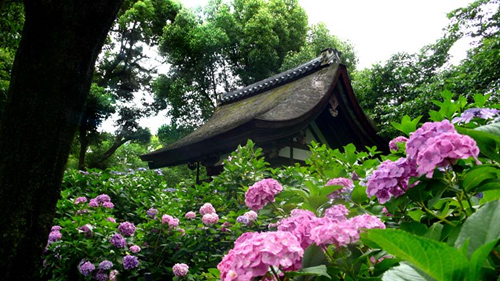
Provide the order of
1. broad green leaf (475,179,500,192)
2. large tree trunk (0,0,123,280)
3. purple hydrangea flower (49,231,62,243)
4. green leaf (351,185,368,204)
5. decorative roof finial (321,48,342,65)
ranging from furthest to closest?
decorative roof finial (321,48,342,65), purple hydrangea flower (49,231,62,243), large tree trunk (0,0,123,280), green leaf (351,185,368,204), broad green leaf (475,179,500,192)

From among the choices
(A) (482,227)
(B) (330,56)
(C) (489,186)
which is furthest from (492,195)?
(B) (330,56)

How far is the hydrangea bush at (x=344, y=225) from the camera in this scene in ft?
2.26

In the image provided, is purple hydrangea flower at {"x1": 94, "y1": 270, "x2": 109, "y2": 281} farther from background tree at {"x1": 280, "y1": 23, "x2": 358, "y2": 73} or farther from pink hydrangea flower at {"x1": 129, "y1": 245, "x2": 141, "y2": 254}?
background tree at {"x1": 280, "y1": 23, "x2": 358, "y2": 73}

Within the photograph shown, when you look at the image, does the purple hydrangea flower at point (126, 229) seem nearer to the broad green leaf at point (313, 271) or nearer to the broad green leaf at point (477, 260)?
the broad green leaf at point (313, 271)

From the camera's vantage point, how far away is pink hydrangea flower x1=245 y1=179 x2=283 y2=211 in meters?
1.71

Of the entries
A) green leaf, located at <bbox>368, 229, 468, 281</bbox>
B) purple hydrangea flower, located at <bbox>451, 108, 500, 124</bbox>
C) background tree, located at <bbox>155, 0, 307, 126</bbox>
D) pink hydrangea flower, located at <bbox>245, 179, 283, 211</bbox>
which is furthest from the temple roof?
background tree, located at <bbox>155, 0, 307, 126</bbox>

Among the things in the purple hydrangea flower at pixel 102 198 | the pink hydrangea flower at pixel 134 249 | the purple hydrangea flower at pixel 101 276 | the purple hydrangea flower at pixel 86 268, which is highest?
the purple hydrangea flower at pixel 102 198

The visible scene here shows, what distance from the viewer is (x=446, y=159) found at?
892 mm

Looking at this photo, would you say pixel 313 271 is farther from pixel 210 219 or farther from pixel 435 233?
pixel 210 219

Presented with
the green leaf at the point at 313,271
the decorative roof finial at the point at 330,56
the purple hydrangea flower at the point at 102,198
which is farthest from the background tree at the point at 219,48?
the green leaf at the point at 313,271

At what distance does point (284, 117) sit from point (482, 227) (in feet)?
18.1

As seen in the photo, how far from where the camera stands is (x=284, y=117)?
6188mm

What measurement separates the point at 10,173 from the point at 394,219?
7.92 feet

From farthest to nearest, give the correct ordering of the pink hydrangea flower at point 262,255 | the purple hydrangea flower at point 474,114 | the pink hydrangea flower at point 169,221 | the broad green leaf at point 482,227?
the pink hydrangea flower at point 169,221, the purple hydrangea flower at point 474,114, the pink hydrangea flower at point 262,255, the broad green leaf at point 482,227
